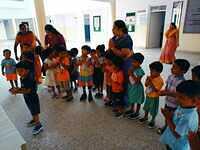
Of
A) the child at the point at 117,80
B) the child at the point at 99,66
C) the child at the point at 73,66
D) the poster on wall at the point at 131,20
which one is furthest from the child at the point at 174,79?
the poster on wall at the point at 131,20

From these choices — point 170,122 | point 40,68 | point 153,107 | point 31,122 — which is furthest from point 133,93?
point 40,68

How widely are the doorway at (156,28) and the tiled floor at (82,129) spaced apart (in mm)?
6272

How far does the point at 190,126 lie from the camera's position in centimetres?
111

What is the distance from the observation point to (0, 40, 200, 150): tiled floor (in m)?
1.90

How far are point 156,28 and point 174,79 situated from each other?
7.48m

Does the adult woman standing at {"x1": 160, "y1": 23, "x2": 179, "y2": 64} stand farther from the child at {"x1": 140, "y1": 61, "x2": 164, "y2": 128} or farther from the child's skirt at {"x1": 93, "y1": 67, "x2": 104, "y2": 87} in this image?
the child at {"x1": 140, "y1": 61, "x2": 164, "y2": 128}

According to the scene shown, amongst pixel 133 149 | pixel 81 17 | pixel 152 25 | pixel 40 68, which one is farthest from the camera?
pixel 81 17

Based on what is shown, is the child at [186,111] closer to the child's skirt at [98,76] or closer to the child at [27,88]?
the child at [27,88]

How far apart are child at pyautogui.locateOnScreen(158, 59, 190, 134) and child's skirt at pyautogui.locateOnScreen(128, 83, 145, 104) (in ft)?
1.36

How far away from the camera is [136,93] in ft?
7.36

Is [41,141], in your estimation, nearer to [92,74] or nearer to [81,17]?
[92,74]

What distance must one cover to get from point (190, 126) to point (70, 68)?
2.41m

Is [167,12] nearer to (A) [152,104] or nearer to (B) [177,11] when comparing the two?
(B) [177,11]

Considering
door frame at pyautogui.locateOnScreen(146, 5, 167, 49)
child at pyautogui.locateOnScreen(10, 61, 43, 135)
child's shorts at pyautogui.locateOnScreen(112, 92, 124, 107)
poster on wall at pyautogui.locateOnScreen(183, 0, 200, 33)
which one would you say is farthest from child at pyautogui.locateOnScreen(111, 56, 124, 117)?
door frame at pyautogui.locateOnScreen(146, 5, 167, 49)
